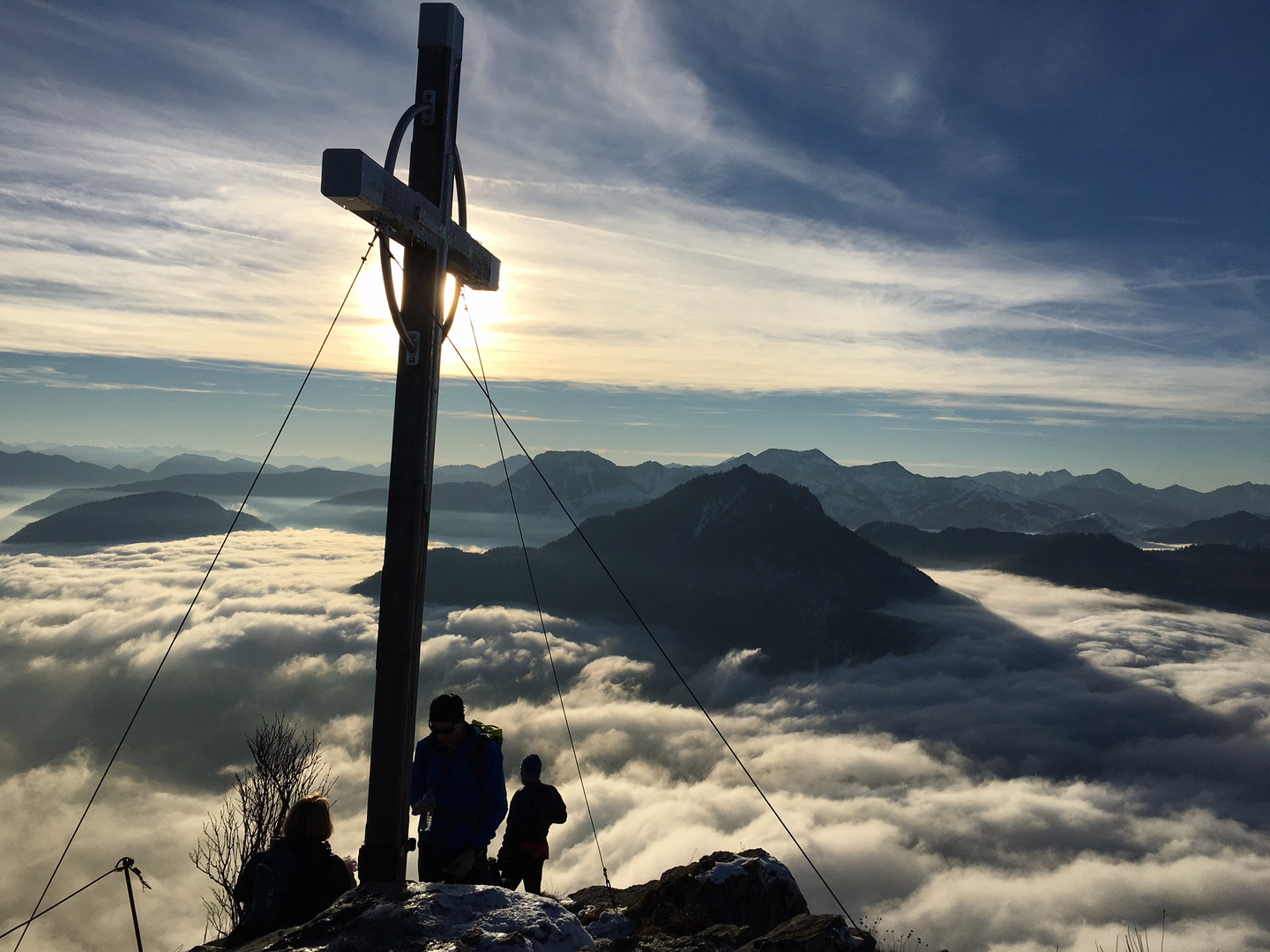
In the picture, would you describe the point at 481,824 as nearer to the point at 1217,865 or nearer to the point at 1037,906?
the point at 1037,906

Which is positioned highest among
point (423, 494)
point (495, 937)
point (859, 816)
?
point (423, 494)

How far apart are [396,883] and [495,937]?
3.60 ft

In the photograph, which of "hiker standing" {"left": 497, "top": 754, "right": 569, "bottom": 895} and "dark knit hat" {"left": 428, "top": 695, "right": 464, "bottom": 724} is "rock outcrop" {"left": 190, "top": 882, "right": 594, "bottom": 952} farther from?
"hiker standing" {"left": 497, "top": 754, "right": 569, "bottom": 895}

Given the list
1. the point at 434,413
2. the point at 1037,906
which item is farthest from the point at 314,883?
the point at 1037,906

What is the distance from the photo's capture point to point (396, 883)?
16.1ft

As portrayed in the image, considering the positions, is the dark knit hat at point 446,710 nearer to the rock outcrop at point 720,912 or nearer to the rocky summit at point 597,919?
the rocky summit at point 597,919

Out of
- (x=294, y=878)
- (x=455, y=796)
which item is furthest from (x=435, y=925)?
(x=294, y=878)

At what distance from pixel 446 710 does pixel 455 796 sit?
76cm

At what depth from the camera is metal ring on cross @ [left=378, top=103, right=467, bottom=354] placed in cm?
491

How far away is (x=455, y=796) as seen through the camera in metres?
5.87

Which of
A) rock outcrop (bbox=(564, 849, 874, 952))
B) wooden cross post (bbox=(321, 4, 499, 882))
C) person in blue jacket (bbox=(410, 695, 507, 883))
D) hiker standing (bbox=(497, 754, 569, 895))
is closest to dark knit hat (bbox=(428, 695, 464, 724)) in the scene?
person in blue jacket (bbox=(410, 695, 507, 883))

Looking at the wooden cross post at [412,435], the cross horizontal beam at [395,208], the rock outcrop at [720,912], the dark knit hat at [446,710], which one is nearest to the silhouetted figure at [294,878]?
the wooden cross post at [412,435]

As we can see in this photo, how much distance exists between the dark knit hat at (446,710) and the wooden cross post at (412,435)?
23 centimetres

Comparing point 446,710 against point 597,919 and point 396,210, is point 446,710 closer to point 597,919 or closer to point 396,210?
point 396,210
